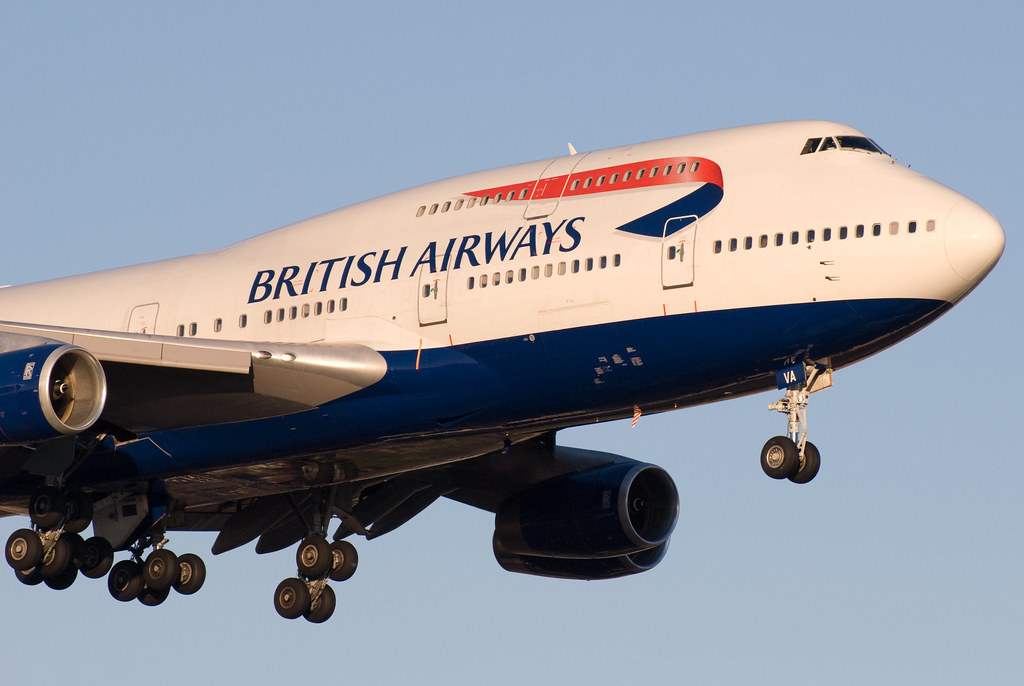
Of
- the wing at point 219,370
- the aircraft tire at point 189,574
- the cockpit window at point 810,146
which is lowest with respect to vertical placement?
the aircraft tire at point 189,574

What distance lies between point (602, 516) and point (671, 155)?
8.69 metres

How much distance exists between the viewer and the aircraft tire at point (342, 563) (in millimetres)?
36812

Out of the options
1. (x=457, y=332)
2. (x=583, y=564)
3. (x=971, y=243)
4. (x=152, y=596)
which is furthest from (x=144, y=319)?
(x=971, y=243)

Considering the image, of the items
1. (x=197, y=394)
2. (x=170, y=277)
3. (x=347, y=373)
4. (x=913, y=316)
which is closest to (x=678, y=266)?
(x=913, y=316)

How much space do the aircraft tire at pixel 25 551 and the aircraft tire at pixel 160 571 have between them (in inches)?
88.6

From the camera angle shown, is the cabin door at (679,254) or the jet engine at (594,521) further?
the jet engine at (594,521)

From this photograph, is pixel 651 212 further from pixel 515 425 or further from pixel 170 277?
pixel 170 277

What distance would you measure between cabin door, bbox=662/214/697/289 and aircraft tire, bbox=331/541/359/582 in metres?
9.84

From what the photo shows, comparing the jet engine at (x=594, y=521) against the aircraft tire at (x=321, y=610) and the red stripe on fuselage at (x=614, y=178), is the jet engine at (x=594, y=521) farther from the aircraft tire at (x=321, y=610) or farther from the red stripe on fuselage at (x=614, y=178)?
the red stripe on fuselage at (x=614, y=178)

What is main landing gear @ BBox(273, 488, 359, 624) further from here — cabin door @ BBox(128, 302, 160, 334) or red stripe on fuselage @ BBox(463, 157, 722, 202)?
red stripe on fuselage @ BBox(463, 157, 722, 202)

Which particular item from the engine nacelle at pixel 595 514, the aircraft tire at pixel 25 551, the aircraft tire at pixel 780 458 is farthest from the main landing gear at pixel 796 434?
the aircraft tire at pixel 25 551

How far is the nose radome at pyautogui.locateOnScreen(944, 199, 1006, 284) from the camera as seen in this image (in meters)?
28.7

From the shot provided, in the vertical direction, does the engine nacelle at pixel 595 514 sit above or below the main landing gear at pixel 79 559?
above

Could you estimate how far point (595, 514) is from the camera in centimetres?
3753
